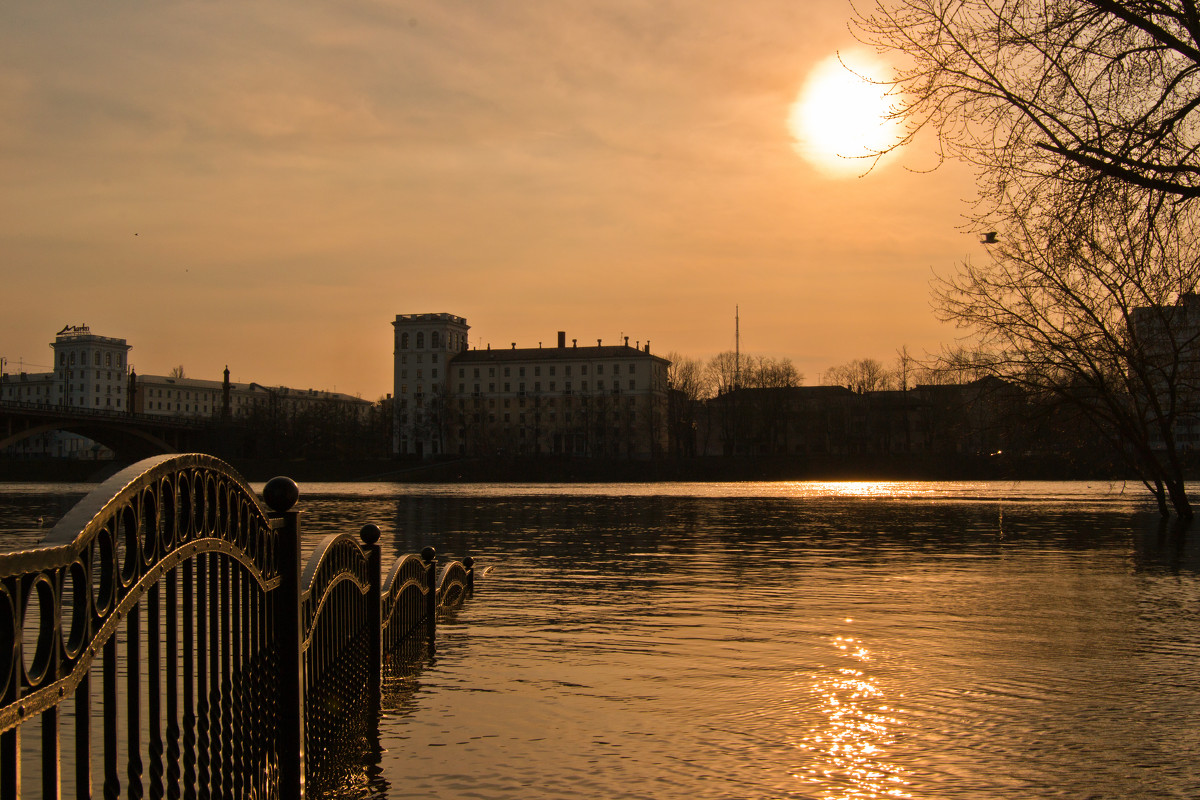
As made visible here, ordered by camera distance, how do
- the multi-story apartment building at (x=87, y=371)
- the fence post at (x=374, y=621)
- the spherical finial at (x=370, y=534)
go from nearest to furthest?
the spherical finial at (x=370, y=534) → the fence post at (x=374, y=621) → the multi-story apartment building at (x=87, y=371)

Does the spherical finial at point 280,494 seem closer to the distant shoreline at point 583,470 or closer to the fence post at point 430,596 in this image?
the fence post at point 430,596

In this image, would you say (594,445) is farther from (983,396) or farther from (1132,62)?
(1132,62)

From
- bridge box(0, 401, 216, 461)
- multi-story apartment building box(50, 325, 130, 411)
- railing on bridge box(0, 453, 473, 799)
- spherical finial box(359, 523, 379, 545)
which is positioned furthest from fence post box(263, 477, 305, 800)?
multi-story apartment building box(50, 325, 130, 411)

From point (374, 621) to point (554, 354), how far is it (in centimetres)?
16721

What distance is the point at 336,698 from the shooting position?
7.66 meters

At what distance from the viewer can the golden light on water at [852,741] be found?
277 inches

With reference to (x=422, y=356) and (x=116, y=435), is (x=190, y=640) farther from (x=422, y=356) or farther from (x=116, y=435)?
(x=422, y=356)

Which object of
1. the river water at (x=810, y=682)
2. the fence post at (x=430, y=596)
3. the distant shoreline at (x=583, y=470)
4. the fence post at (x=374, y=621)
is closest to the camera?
the river water at (x=810, y=682)

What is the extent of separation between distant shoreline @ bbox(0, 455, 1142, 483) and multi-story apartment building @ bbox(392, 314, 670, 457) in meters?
35.7

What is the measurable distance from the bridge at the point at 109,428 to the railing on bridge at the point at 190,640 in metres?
71.5

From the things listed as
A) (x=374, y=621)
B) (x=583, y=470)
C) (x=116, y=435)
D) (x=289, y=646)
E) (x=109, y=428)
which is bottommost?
(x=374, y=621)

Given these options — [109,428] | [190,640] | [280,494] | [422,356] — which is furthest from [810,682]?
[422,356]

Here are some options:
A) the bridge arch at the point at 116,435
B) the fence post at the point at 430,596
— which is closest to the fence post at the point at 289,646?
the fence post at the point at 430,596

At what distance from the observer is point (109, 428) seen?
8412 centimetres
